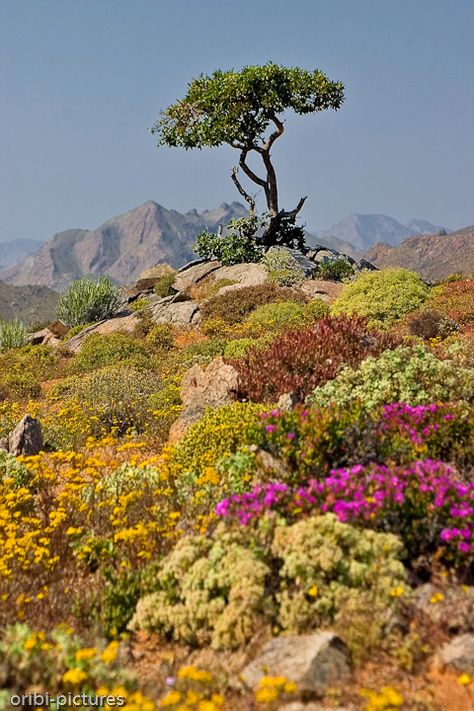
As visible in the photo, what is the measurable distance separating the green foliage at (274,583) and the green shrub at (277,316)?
13.1m

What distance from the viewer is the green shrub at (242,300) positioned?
2278cm

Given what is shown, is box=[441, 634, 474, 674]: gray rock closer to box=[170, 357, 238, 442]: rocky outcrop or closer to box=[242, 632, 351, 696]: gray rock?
box=[242, 632, 351, 696]: gray rock

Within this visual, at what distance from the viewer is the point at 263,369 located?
10297 millimetres

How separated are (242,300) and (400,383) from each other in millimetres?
15544

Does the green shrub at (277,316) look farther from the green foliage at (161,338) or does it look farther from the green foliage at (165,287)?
the green foliage at (165,287)

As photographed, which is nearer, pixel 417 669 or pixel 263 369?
pixel 417 669

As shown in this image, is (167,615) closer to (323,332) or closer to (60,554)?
(60,554)

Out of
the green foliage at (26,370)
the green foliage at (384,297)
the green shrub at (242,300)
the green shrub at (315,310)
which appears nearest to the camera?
the green foliage at (26,370)

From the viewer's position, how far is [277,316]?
2017 centimetres

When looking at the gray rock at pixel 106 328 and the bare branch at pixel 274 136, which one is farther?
the bare branch at pixel 274 136

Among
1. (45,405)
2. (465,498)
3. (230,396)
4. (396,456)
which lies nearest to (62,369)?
(45,405)

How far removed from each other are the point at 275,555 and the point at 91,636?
5.29 feet

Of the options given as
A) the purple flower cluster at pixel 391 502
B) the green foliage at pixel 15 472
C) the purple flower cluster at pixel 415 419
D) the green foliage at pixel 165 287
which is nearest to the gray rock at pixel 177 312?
the green foliage at pixel 165 287

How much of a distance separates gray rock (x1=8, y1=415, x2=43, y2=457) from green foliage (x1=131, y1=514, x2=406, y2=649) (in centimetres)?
529
